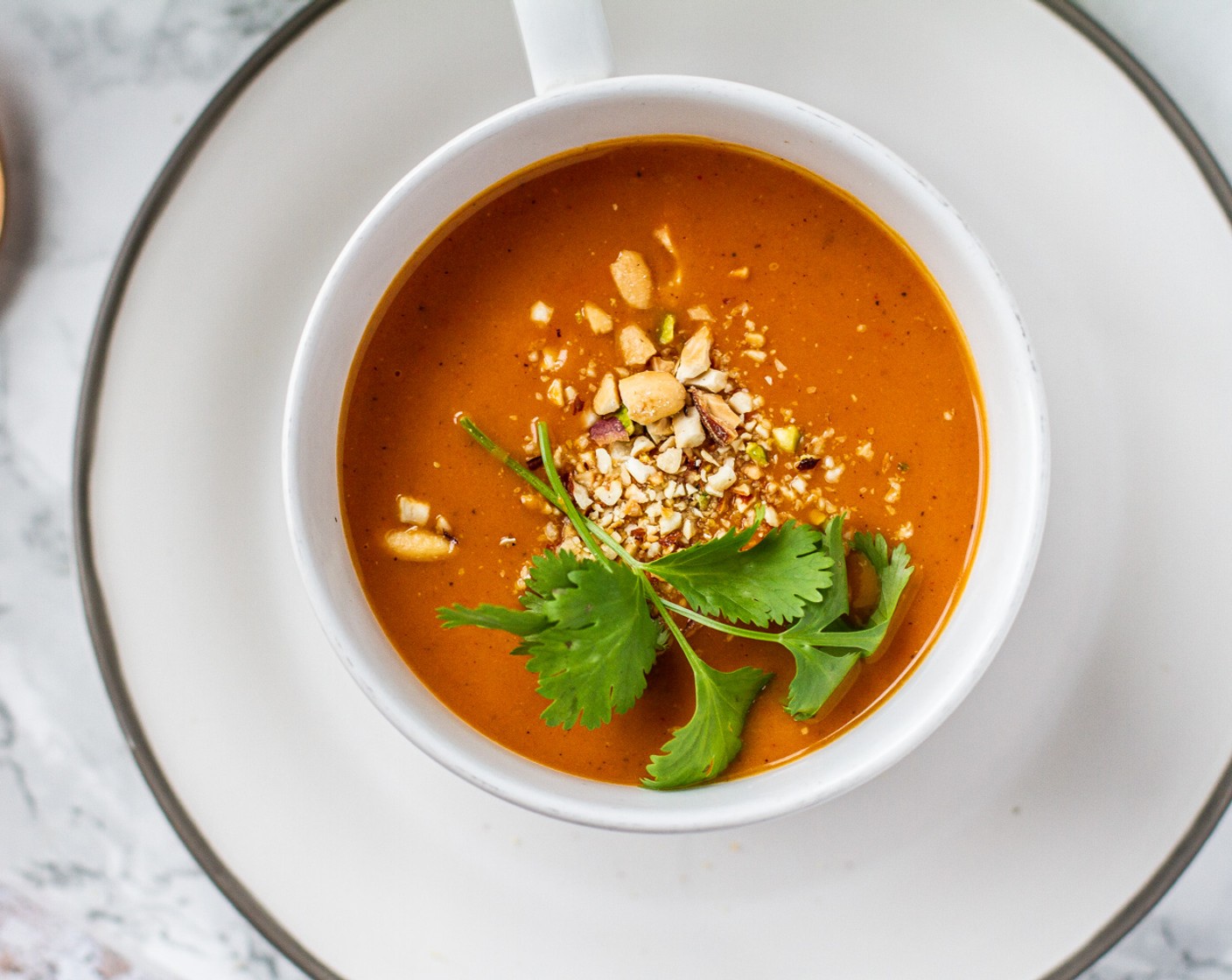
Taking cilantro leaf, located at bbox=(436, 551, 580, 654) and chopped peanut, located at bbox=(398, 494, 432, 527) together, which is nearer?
cilantro leaf, located at bbox=(436, 551, 580, 654)

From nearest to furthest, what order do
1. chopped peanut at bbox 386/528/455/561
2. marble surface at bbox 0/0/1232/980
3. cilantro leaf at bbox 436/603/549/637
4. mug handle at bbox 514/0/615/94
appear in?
mug handle at bbox 514/0/615/94
cilantro leaf at bbox 436/603/549/637
chopped peanut at bbox 386/528/455/561
marble surface at bbox 0/0/1232/980

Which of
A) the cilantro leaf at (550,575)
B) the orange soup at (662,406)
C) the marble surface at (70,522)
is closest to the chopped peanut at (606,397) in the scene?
the orange soup at (662,406)

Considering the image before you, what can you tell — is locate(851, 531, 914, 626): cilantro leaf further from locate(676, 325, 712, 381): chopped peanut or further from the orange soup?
locate(676, 325, 712, 381): chopped peanut

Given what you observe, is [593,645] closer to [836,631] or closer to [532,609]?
[532,609]

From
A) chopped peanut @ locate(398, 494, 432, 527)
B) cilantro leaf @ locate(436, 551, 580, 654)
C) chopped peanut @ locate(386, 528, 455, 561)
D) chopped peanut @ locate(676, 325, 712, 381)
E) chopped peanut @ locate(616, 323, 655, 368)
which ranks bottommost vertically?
cilantro leaf @ locate(436, 551, 580, 654)

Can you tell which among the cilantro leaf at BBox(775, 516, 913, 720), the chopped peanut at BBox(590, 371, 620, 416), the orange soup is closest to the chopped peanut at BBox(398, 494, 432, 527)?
the orange soup

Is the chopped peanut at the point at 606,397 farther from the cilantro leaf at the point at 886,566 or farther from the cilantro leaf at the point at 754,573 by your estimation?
the cilantro leaf at the point at 886,566

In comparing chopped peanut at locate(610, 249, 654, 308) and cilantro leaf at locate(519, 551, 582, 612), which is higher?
chopped peanut at locate(610, 249, 654, 308)
